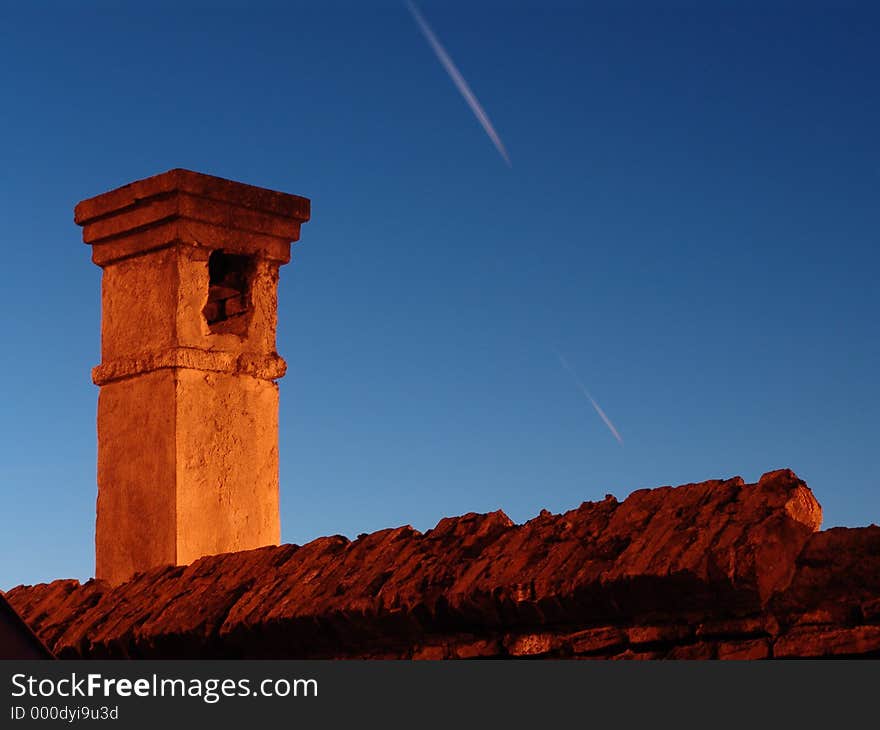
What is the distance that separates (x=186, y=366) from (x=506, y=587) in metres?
3.96

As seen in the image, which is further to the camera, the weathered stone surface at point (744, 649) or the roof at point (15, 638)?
the weathered stone surface at point (744, 649)

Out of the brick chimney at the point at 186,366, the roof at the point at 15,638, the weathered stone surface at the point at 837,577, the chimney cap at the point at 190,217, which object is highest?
the chimney cap at the point at 190,217

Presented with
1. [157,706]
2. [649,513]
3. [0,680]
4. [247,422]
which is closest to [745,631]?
[649,513]

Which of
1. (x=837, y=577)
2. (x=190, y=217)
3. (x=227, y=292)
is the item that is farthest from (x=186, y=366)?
(x=837, y=577)

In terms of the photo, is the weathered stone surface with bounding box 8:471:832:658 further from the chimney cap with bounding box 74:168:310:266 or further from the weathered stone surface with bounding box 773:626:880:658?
the chimney cap with bounding box 74:168:310:266

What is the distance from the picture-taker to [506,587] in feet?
13.9

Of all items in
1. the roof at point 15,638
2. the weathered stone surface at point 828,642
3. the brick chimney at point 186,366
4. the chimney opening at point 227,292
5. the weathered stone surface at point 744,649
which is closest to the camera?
the roof at point 15,638

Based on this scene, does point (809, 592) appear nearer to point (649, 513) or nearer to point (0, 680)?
point (649, 513)

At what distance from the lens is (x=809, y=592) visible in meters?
3.79

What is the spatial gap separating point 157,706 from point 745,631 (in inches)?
73.5

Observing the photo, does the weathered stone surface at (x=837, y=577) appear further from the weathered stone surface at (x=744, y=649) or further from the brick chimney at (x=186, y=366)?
the brick chimney at (x=186, y=366)

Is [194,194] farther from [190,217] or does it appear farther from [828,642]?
[828,642]

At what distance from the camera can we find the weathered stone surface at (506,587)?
3879 mm

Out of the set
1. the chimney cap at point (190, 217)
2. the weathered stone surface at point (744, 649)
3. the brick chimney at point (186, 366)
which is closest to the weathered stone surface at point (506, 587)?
the weathered stone surface at point (744, 649)
